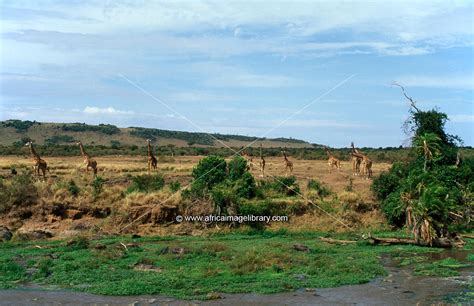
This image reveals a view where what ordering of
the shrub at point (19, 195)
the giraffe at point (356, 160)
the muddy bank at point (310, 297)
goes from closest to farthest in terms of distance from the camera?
the muddy bank at point (310, 297) < the shrub at point (19, 195) < the giraffe at point (356, 160)

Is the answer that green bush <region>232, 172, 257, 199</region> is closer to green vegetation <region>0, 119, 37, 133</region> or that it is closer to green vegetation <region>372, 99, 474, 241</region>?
green vegetation <region>372, 99, 474, 241</region>

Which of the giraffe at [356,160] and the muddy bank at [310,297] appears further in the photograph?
the giraffe at [356,160]

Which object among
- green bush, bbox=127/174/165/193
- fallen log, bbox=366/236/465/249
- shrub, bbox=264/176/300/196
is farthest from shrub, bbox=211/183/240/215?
fallen log, bbox=366/236/465/249

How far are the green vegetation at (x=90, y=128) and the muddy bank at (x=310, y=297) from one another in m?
102

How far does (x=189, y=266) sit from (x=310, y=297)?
5166mm

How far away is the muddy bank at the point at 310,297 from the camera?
16156 mm

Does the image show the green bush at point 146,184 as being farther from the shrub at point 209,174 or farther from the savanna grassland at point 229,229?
the shrub at point 209,174

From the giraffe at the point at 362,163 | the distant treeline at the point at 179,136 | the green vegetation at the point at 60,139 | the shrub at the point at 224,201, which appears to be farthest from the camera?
the distant treeline at the point at 179,136

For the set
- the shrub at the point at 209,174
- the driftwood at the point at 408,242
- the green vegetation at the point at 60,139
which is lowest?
the driftwood at the point at 408,242

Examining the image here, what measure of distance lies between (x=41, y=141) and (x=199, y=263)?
92.5 meters

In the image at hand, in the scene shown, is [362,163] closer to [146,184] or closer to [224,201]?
[224,201]

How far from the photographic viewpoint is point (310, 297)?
660 inches

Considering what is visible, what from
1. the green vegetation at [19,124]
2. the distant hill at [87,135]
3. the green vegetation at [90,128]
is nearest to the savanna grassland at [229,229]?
the distant hill at [87,135]

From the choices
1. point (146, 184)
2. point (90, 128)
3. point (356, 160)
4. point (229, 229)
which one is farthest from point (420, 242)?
point (90, 128)
